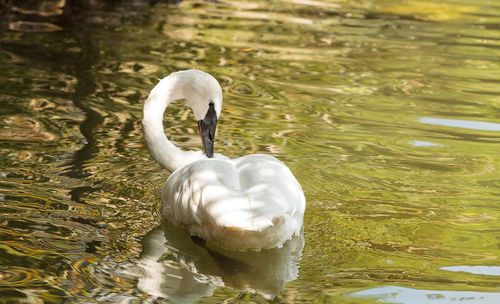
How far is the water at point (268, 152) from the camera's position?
4559 millimetres

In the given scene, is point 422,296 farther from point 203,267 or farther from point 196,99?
point 196,99

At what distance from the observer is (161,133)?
6016mm

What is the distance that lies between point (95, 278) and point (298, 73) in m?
6.51

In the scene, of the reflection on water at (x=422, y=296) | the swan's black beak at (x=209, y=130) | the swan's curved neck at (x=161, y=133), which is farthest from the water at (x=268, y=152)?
the swan's black beak at (x=209, y=130)

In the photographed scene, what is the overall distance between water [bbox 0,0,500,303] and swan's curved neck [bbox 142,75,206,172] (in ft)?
1.00

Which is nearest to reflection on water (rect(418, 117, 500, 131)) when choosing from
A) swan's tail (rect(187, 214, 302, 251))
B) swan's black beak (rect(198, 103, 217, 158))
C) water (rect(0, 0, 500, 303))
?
water (rect(0, 0, 500, 303))

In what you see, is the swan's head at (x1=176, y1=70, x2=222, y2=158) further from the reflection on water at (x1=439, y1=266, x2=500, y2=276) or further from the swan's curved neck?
the reflection on water at (x1=439, y1=266, x2=500, y2=276)

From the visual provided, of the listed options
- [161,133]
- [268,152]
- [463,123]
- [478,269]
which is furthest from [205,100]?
[463,123]

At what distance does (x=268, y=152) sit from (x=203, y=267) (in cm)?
245

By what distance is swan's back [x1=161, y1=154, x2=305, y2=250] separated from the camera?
4465 mm

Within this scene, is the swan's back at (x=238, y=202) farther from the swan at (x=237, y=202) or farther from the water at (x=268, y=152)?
the water at (x=268, y=152)

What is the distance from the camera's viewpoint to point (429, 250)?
5.08 metres

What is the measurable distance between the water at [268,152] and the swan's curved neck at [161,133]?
306mm

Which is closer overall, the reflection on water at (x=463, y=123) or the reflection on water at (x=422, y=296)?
the reflection on water at (x=422, y=296)
